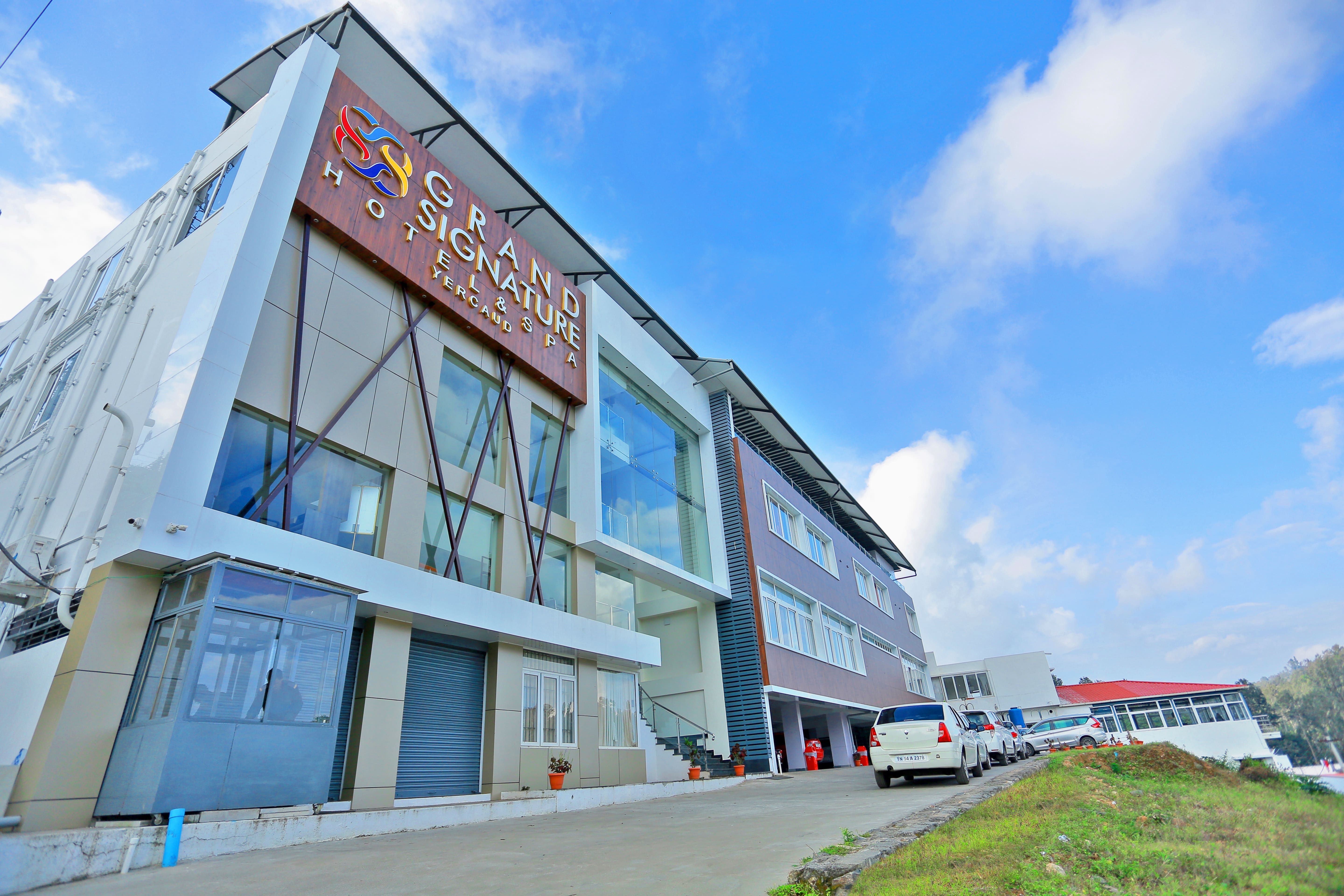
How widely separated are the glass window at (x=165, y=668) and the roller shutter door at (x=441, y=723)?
3979 millimetres

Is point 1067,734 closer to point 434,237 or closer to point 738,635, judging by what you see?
point 738,635

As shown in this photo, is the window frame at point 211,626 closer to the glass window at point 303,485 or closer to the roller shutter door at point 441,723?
the glass window at point 303,485

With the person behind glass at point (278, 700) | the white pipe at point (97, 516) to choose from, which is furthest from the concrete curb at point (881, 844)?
the white pipe at point (97, 516)

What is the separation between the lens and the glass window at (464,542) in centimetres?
1326

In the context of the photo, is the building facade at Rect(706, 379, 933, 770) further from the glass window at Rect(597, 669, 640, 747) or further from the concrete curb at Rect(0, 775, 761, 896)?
the concrete curb at Rect(0, 775, 761, 896)

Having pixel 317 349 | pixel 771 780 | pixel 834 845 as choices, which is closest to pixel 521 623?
→ pixel 317 349

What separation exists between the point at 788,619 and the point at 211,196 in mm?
21045

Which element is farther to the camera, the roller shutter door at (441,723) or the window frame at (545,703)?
the window frame at (545,703)

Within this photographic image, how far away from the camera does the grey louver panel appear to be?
69.9 ft

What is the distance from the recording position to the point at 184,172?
1473 centimetres

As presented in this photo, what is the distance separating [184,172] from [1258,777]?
18.8m

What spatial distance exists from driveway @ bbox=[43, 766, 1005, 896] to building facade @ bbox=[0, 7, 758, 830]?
1732mm

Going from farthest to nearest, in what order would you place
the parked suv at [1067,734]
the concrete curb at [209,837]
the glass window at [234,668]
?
the parked suv at [1067,734], the glass window at [234,668], the concrete curb at [209,837]

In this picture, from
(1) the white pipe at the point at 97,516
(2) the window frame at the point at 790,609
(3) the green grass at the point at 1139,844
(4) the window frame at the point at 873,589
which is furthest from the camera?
(4) the window frame at the point at 873,589
